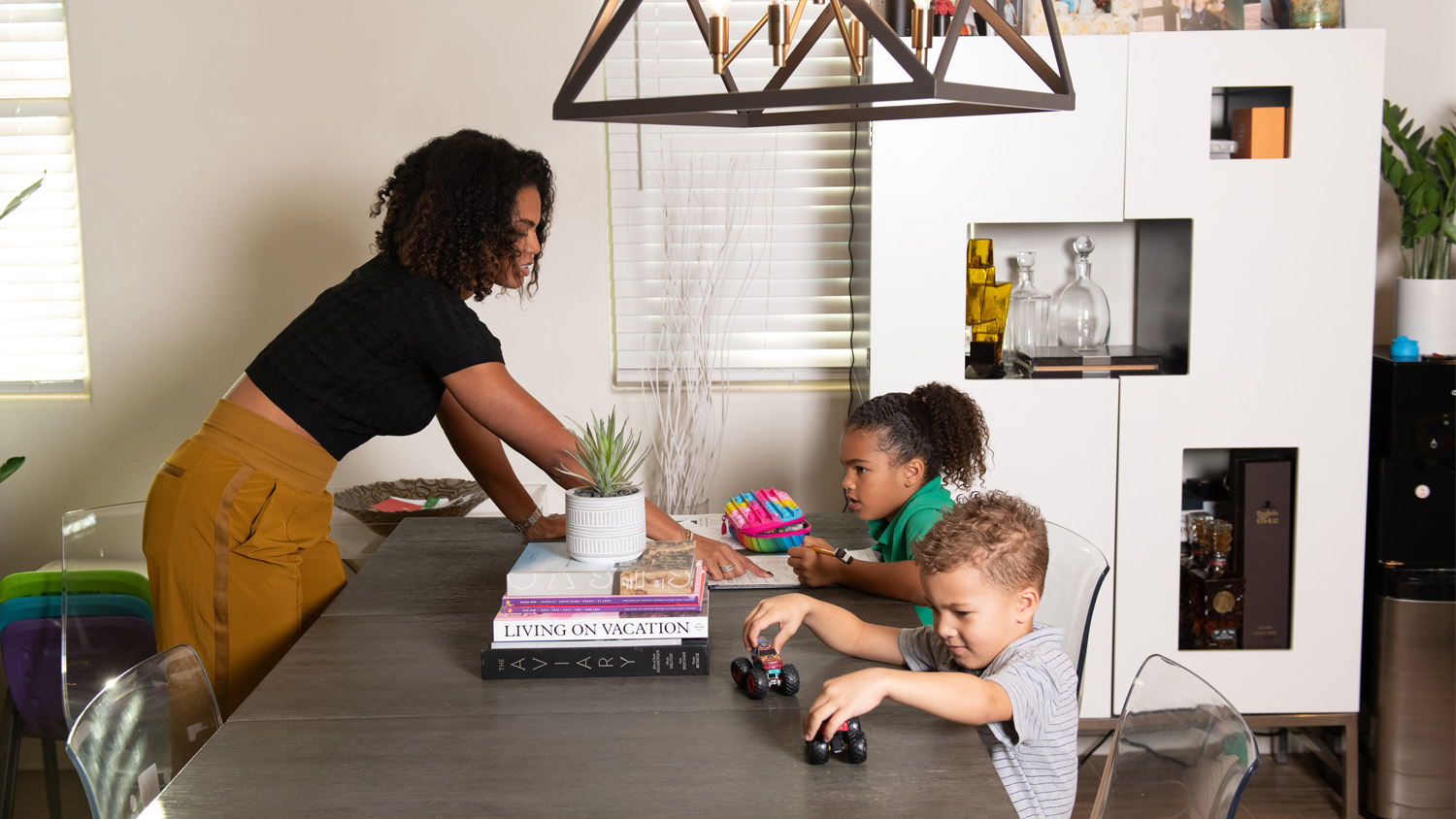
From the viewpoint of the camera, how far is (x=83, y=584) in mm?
2611

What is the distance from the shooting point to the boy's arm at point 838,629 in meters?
1.69

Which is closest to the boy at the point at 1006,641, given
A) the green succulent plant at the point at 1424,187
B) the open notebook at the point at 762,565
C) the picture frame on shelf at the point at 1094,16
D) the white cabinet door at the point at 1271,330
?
the open notebook at the point at 762,565

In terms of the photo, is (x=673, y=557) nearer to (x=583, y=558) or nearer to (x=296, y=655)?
(x=583, y=558)

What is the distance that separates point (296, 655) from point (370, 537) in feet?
5.24

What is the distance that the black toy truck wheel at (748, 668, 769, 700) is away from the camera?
156 centimetres

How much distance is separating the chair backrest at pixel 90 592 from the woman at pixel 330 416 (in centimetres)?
49

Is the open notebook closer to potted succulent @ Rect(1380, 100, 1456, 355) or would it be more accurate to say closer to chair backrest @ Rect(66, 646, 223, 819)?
chair backrest @ Rect(66, 646, 223, 819)

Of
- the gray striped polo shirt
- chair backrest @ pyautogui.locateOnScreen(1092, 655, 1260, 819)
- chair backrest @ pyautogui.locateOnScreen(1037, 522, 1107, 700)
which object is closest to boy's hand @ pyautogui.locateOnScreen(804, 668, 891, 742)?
the gray striped polo shirt

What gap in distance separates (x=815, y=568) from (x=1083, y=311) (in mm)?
1561

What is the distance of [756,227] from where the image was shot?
3.40 meters

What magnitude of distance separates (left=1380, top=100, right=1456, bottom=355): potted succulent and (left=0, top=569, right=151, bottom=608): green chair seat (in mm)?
3197

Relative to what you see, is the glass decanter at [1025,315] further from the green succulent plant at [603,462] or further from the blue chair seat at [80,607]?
the blue chair seat at [80,607]

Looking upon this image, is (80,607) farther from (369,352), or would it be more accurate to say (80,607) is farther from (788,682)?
(788,682)

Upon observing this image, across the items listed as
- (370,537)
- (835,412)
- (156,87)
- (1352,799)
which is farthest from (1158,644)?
(156,87)
